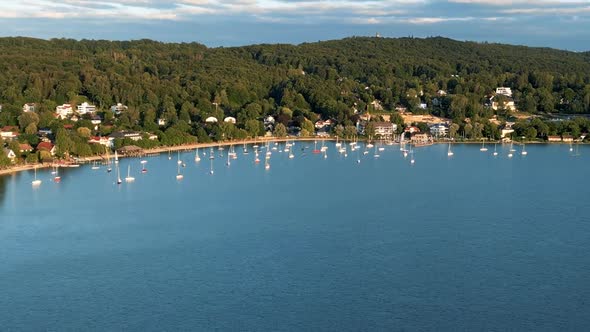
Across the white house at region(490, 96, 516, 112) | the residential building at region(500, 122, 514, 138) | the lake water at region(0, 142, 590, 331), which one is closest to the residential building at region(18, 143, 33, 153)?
the lake water at region(0, 142, 590, 331)

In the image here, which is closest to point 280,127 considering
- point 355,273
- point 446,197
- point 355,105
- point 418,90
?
point 355,105

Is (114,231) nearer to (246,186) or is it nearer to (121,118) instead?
(246,186)

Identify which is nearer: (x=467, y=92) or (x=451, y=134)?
(x=451, y=134)

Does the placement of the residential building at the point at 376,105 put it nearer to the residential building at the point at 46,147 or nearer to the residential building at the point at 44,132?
the residential building at the point at 44,132

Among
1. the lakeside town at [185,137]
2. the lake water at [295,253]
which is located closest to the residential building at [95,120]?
the lakeside town at [185,137]

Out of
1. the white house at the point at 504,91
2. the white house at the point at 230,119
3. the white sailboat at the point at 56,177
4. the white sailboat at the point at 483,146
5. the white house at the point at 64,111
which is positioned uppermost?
the white house at the point at 504,91
